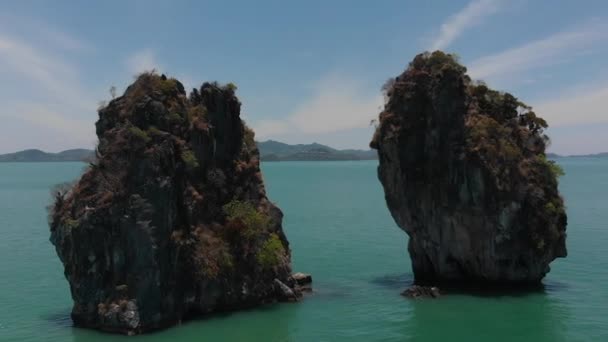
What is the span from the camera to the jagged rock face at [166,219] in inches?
1281

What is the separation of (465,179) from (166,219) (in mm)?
21356

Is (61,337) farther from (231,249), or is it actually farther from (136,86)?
(136,86)

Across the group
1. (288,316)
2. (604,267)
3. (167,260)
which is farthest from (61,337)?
(604,267)

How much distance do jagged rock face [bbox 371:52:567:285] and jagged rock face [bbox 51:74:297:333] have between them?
11296 mm

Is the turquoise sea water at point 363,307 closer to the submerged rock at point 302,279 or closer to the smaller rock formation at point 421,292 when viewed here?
the smaller rock formation at point 421,292

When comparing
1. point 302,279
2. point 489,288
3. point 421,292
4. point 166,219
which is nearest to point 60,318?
point 166,219

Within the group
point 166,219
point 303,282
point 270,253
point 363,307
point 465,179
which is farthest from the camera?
point 303,282

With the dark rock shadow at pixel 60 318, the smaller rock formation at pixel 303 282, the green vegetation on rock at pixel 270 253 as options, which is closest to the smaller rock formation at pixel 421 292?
the smaller rock formation at pixel 303 282

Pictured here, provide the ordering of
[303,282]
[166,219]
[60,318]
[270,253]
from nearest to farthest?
[166,219] < [60,318] < [270,253] < [303,282]

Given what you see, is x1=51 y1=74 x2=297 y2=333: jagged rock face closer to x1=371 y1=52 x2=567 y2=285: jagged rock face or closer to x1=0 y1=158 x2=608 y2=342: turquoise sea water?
x1=0 y1=158 x2=608 y2=342: turquoise sea water

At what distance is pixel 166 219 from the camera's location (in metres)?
33.7

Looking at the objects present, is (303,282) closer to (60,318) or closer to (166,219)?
(166,219)

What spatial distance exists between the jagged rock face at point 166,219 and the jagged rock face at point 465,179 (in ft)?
37.1

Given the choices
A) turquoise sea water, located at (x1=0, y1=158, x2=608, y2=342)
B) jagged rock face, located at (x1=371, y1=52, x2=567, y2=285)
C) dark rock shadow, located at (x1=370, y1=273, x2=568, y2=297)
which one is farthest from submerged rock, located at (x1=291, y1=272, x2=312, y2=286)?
jagged rock face, located at (x1=371, y1=52, x2=567, y2=285)
